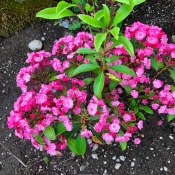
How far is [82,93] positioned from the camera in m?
2.02

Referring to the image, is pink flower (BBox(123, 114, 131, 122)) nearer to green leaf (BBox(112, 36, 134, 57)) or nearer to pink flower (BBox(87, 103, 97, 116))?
pink flower (BBox(87, 103, 97, 116))

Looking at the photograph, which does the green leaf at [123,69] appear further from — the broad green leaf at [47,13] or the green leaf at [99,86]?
the broad green leaf at [47,13]

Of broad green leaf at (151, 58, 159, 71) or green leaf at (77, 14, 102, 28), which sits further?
broad green leaf at (151, 58, 159, 71)

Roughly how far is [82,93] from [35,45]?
945 millimetres

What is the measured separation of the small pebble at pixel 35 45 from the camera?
2.82 metres

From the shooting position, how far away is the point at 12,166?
2506 millimetres

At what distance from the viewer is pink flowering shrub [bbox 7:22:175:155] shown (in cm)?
195

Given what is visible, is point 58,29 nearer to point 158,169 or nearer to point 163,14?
point 163,14

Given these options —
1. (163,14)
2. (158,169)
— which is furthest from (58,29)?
(158,169)

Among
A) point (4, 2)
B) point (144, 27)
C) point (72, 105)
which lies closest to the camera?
point (72, 105)

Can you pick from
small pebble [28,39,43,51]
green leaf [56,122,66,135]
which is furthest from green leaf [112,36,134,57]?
small pebble [28,39,43,51]

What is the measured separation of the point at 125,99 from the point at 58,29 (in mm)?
806

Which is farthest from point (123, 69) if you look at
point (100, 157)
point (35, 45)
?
point (35, 45)

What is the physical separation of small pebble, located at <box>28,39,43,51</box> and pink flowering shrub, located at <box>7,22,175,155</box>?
0.62m
